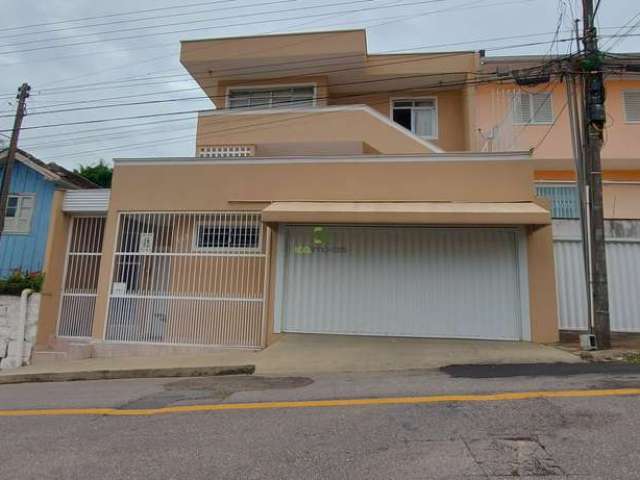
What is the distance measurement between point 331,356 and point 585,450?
4.97 m

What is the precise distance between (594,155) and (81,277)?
39.5 feet

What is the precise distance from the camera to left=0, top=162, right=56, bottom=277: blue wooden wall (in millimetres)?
12742

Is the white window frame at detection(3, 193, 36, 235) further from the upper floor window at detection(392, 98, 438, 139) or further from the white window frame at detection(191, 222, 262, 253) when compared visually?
the upper floor window at detection(392, 98, 438, 139)

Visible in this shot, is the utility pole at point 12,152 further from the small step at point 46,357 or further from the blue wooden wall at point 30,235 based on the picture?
the small step at point 46,357

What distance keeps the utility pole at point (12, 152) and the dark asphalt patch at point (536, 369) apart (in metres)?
12.5

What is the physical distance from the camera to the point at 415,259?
9.67 metres

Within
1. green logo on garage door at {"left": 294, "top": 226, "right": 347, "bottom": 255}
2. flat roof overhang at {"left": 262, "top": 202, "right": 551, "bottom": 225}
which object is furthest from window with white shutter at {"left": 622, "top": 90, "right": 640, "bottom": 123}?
green logo on garage door at {"left": 294, "top": 226, "right": 347, "bottom": 255}

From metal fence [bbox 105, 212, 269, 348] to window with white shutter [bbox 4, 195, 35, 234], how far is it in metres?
4.45

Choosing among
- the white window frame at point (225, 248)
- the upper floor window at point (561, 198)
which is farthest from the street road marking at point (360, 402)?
the upper floor window at point (561, 198)

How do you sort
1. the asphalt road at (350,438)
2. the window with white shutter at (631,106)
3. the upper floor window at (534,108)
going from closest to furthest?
the asphalt road at (350,438) → the window with white shutter at (631,106) → the upper floor window at (534,108)

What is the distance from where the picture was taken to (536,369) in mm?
6688

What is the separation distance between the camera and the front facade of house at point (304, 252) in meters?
9.30

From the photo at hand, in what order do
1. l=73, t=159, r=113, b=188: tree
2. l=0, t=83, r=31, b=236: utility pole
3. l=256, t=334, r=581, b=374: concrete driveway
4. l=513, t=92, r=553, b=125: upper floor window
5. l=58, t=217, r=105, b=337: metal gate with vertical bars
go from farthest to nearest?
l=73, t=159, r=113, b=188: tree
l=513, t=92, r=553, b=125: upper floor window
l=0, t=83, r=31, b=236: utility pole
l=58, t=217, r=105, b=337: metal gate with vertical bars
l=256, t=334, r=581, b=374: concrete driveway

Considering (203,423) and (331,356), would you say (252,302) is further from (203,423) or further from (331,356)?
(203,423)
